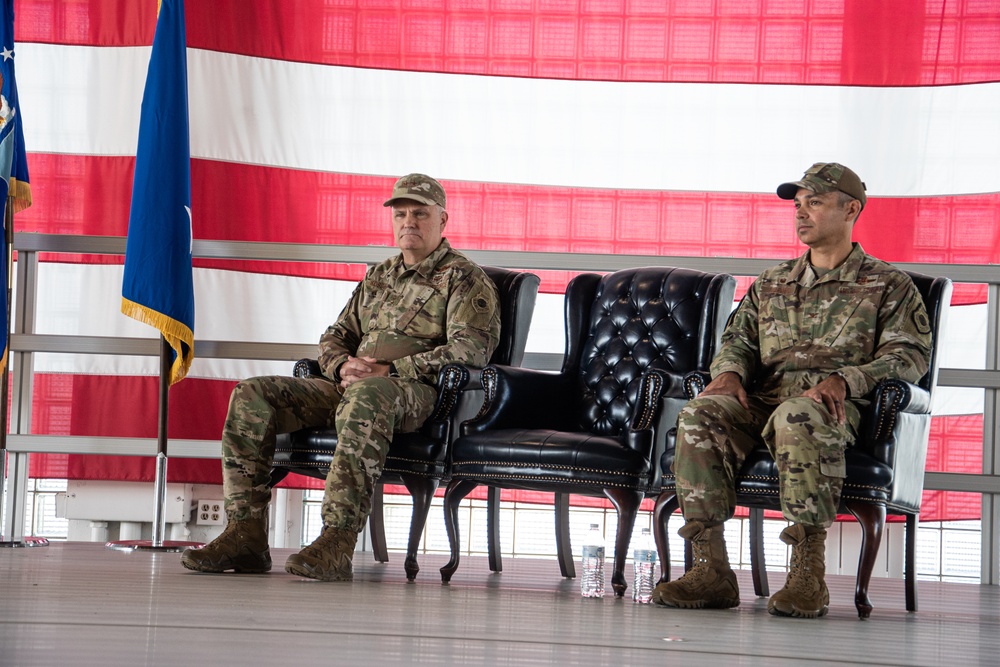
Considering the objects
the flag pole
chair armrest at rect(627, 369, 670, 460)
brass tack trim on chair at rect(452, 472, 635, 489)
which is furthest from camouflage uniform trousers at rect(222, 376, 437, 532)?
the flag pole

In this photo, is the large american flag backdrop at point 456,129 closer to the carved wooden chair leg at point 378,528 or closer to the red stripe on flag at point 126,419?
the red stripe on flag at point 126,419

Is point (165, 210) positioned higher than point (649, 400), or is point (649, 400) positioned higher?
point (165, 210)

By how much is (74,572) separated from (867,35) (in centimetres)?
389

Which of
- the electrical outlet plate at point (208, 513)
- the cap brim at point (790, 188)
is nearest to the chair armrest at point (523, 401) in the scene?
the cap brim at point (790, 188)

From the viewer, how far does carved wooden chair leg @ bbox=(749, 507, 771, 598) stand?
11.5 ft

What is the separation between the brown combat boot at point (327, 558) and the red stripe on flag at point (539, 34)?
2.71 m

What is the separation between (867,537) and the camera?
2.96 m

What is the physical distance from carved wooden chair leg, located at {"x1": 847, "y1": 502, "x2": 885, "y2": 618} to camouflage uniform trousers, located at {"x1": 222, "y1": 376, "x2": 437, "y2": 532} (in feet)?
4.07

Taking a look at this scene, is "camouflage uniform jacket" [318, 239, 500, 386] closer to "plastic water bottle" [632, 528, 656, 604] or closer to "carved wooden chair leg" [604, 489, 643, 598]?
"carved wooden chair leg" [604, 489, 643, 598]

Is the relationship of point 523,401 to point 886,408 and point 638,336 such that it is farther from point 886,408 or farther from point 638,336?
point 886,408

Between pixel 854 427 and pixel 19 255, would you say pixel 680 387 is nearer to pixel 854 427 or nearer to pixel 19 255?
pixel 854 427

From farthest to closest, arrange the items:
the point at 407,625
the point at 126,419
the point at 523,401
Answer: the point at 126,419 → the point at 523,401 → the point at 407,625

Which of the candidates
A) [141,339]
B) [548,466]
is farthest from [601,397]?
[141,339]

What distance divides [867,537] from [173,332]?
2.65m
